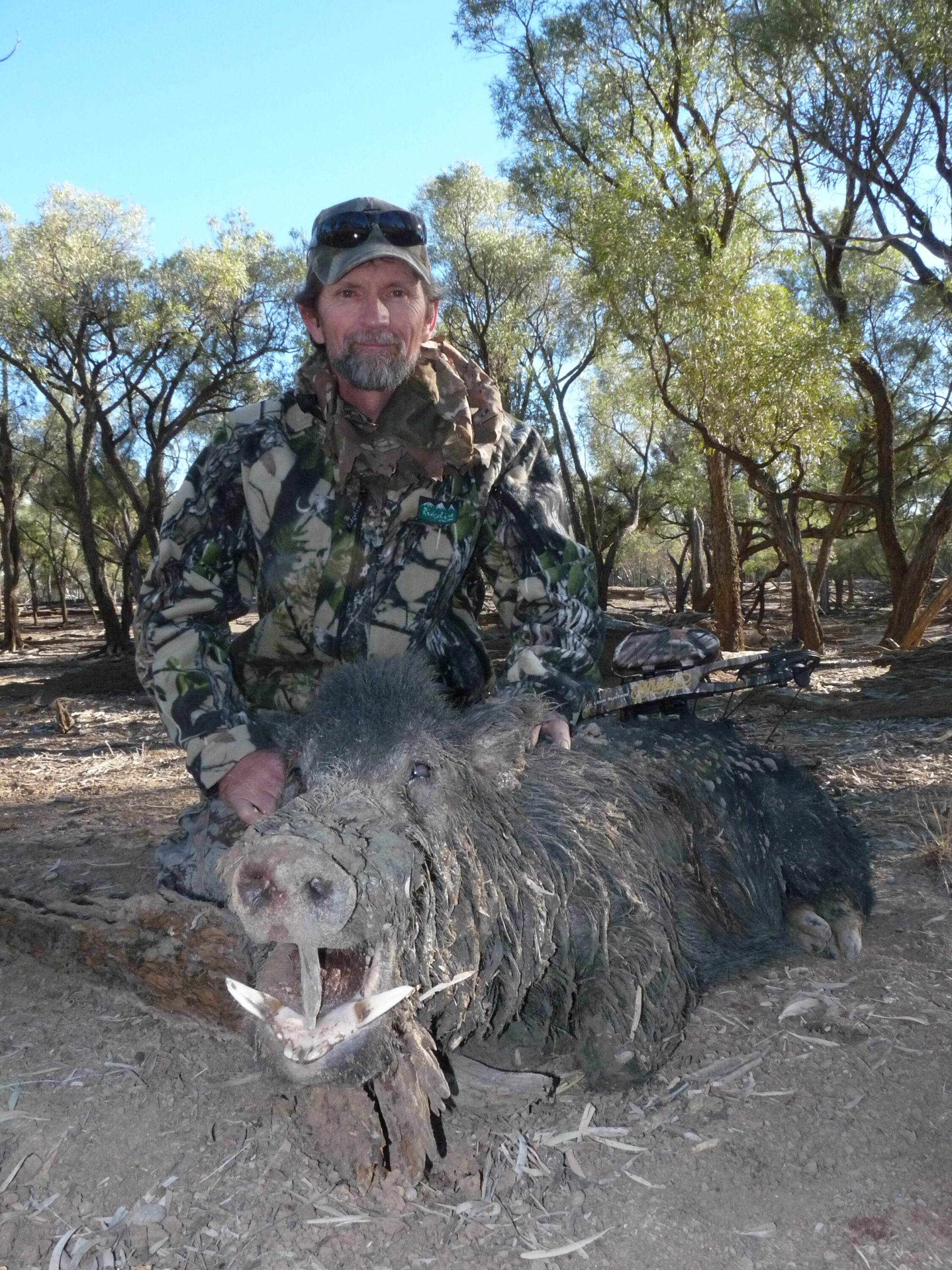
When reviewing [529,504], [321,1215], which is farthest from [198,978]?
[529,504]

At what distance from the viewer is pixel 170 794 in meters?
5.38

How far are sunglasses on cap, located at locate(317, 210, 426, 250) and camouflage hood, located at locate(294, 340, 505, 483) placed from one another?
0.38 m

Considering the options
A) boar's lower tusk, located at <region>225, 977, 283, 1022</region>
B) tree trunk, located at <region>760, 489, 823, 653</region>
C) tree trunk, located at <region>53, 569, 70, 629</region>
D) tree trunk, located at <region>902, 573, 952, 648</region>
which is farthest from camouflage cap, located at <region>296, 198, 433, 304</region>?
tree trunk, located at <region>53, 569, 70, 629</region>

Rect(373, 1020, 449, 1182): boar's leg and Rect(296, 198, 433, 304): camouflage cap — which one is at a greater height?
Rect(296, 198, 433, 304): camouflage cap

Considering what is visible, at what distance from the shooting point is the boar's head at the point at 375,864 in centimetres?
161

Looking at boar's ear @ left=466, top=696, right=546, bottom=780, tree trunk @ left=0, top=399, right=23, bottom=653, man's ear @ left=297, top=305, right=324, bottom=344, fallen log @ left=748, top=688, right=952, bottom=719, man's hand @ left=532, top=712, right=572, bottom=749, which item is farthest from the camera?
tree trunk @ left=0, top=399, right=23, bottom=653

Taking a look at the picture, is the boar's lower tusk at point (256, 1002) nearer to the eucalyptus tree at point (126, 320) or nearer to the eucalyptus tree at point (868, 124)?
the eucalyptus tree at point (868, 124)

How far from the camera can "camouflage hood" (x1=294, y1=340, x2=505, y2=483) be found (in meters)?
2.97

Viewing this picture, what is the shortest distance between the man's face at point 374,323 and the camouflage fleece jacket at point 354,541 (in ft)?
0.23

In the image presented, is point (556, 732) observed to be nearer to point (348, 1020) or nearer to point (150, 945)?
point (348, 1020)

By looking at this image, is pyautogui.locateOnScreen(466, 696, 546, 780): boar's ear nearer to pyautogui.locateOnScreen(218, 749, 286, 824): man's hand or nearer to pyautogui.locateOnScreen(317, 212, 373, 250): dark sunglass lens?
pyautogui.locateOnScreen(218, 749, 286, 824): man's hand

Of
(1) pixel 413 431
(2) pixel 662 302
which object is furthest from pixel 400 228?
(2) pixel 662 302

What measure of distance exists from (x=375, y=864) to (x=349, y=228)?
215cm

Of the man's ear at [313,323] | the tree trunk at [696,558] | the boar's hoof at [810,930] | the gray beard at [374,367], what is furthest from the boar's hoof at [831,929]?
the tree trunk at [696,558]
